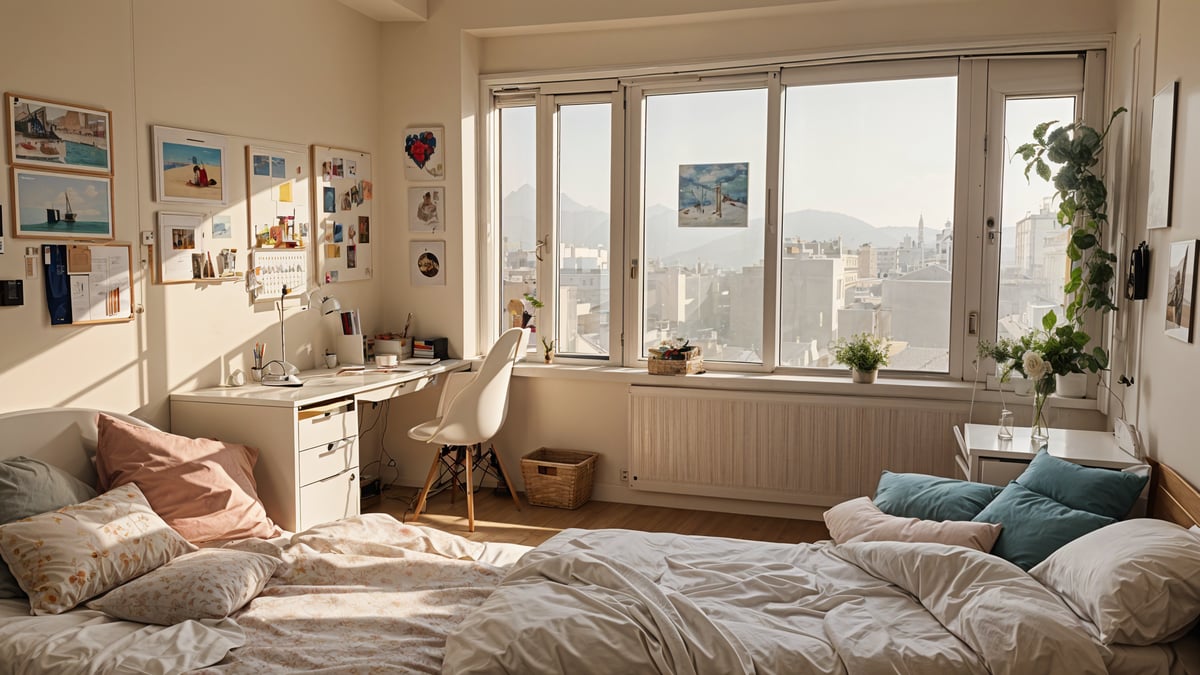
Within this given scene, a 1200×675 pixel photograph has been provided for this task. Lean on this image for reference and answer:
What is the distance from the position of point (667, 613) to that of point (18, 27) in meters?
3.03

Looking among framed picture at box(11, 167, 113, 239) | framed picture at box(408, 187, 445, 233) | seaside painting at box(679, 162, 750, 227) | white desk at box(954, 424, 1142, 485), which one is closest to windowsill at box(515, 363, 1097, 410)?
white desk at box(954, 424, 1142, 485)

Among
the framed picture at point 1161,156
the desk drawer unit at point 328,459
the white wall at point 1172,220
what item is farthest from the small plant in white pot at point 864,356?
the desk drawer unit at point 328,459

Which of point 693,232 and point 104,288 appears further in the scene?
point 693,232

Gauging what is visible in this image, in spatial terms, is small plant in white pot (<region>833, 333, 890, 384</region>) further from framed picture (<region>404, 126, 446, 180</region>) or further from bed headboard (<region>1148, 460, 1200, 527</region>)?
framed picture (<region>404, 126, 446, 180</region>)

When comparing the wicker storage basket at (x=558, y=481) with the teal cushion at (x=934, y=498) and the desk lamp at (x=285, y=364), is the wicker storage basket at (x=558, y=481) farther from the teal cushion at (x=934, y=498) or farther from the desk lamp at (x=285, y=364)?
the teal cushion at (x=934, y=498)

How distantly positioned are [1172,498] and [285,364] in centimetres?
366

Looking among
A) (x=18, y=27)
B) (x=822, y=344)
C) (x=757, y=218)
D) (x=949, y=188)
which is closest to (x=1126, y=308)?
(x=949, y=188)

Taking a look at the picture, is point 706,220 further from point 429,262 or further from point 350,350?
point 350,350

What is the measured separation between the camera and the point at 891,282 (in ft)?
15.8

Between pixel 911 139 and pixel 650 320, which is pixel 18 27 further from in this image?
pixel 911 139

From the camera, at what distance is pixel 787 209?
499 cm

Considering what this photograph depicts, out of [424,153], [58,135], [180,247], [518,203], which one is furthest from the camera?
[518,203]

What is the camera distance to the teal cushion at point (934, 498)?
10.1 ft

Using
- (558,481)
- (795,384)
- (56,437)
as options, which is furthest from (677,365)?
(56,437)
